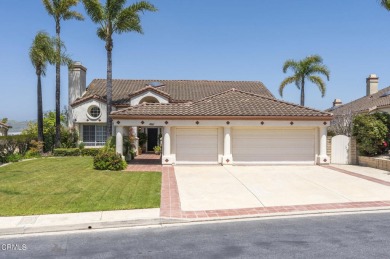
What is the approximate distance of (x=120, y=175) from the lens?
14.9 m

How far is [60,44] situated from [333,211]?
2426 cm

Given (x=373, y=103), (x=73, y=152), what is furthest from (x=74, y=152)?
(x=373, y=103)

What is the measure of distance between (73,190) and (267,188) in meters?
7.28

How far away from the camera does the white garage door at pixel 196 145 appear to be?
19.0m

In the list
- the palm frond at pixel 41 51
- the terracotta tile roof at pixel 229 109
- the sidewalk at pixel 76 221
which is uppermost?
the palm frond at pixel 41 51

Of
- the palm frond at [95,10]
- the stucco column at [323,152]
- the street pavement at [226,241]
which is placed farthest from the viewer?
the palm frond at [95,10]

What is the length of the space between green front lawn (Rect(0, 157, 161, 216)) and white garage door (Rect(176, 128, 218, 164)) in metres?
3.67

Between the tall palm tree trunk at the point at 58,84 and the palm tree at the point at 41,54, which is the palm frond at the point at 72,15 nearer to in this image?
the tall palm tree trunk at the point at 58,84

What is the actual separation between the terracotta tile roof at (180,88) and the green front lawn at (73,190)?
44.8 feet

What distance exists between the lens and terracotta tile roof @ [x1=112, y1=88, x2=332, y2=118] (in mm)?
18594

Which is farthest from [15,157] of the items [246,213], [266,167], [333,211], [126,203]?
[333,211]

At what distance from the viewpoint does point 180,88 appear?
31859 millimetres

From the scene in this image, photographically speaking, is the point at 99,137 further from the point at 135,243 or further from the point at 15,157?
the point at 135,243

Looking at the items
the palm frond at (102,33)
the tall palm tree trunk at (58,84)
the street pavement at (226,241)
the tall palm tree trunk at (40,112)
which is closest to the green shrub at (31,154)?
the tall palm tree trunk at (40,112)
